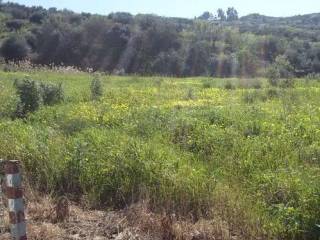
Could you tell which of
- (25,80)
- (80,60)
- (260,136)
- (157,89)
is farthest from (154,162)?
(80,60)

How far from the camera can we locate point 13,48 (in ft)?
158

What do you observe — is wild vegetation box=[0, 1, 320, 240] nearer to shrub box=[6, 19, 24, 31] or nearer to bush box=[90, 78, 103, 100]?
bush box=[90, 78, 103, 100]

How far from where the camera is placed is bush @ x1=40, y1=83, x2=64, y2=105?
47.3ft

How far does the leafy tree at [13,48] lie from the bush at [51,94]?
34.6 meters

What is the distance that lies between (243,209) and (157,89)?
13.9 meters

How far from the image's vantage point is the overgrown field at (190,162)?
18.9 feet

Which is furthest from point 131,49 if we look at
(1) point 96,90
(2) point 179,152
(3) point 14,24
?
(2) point 179,152

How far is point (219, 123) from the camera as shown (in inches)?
416

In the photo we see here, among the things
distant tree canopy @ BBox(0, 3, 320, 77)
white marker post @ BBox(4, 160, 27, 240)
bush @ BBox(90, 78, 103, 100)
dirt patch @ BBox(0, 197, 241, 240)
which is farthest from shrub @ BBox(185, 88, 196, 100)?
distant tree canopy @ BBox(0, 3, 320, 77)

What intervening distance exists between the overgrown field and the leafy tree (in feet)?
124

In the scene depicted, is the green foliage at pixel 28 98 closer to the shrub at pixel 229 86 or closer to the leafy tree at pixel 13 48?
the shrub at pixel 229 86

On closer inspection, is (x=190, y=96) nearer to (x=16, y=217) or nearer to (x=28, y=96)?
(x=28, y=96)

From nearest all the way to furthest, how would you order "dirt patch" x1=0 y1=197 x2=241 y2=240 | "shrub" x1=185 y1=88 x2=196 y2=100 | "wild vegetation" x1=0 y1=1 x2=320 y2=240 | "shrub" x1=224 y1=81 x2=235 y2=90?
1. "dirt patch" x1=0 y1=197 x2=241 y2=240
2. "wild vegetation" x1=0 y1=1 x2=320 y2=240
3. "shrub" x1=185 y1=88 x2=196 y2=100
4. "shrub" x1=224 y1=81 x2=235 y2=90

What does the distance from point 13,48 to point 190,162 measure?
142 feet
